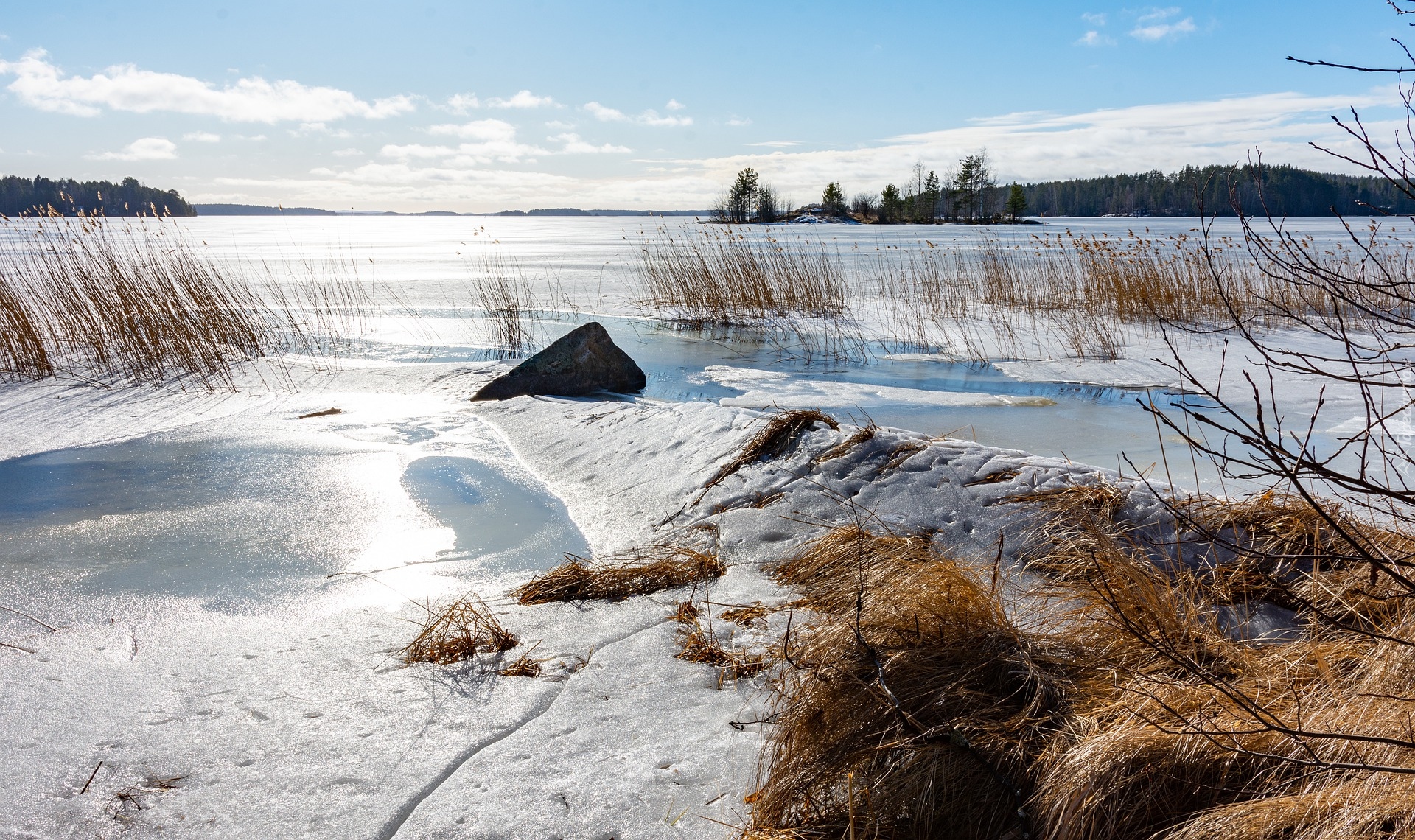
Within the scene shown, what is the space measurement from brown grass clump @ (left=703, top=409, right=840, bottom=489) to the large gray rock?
277 centimetres

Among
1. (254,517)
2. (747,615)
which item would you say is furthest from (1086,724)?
(254,517)

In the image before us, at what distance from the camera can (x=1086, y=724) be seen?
155 cm

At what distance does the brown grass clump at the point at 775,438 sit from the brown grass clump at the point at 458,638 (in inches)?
60.8

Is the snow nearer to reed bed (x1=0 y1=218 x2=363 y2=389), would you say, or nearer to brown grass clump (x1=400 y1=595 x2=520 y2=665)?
brown grass clump (x1=400 y1=595 x2=520 y2=665)

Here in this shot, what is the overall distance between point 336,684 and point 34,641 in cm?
107

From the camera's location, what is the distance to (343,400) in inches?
248

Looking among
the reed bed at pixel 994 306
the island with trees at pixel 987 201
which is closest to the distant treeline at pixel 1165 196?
the island with trees at pixel 987 201

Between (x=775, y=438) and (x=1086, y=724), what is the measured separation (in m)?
2.60

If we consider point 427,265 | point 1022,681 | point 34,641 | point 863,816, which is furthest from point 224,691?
point 427,265

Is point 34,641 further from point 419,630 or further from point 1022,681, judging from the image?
point 1022,681

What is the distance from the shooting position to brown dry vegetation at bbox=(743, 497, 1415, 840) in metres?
1.32

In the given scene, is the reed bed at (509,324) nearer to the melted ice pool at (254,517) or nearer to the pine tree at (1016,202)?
the melted ice pool at (254,517)

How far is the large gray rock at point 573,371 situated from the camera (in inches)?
254

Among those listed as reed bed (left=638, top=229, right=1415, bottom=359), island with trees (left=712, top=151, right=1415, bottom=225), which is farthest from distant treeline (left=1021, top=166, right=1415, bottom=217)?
reed bed (left=638, top=229, right=1415, bottom=359)
